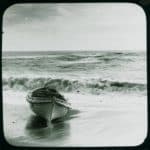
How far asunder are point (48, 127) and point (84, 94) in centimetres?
36

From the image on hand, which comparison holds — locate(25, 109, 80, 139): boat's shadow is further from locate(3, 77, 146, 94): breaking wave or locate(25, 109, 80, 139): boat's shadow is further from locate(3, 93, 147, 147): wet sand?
locate(3, 77, 146, 94): breaking wave

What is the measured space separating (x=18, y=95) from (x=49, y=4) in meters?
0.70

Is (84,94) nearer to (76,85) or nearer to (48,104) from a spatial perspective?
(76,85)

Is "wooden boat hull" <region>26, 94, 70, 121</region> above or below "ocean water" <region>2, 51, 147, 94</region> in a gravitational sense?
below

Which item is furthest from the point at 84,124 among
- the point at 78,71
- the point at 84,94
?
the point at 78,71

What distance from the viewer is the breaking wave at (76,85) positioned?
7.59 ft

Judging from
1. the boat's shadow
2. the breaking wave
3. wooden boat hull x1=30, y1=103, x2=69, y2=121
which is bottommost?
the boat's shadow

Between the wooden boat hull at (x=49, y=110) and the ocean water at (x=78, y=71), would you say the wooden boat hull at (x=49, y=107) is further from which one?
the ocean water at (x=78, y=71)

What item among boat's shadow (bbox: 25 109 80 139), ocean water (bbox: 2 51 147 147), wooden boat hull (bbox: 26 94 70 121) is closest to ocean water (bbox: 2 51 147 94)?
ocean water (bbox: 2 51 147 147)

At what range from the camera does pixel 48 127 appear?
7.62 ft

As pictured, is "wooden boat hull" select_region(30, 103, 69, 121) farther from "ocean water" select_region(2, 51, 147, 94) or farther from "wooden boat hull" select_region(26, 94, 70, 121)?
"ocean water" select_region(2, 51, 147, 94)

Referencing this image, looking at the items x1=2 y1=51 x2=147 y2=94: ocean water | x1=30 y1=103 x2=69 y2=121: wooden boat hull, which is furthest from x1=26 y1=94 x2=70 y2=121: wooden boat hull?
x1=2 y1=51 x2=147 y2=94: ocean water

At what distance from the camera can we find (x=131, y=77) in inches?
91.7

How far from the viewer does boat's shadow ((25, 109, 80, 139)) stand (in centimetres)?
230
